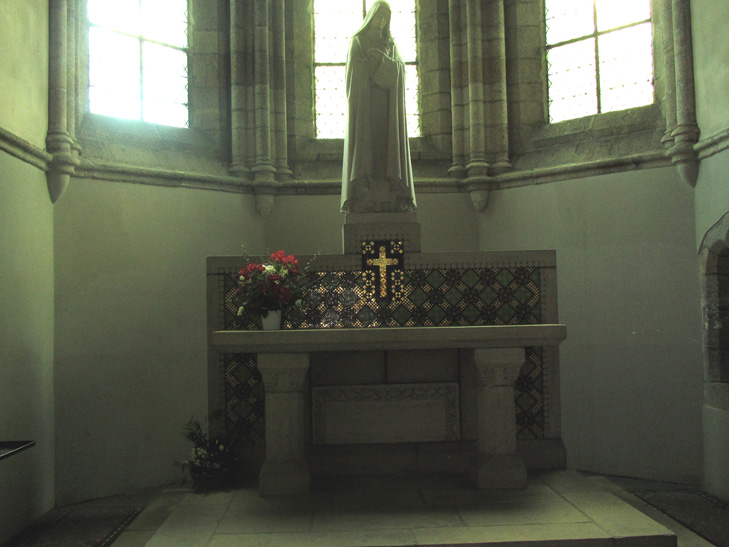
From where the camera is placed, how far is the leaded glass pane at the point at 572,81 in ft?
30.1

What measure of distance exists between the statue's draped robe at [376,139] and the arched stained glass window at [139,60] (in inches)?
143

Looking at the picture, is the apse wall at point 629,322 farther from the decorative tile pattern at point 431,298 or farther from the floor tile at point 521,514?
the floor tile at point 521,514

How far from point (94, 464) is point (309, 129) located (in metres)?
4.95

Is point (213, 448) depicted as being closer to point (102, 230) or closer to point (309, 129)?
→ point (102, 230)

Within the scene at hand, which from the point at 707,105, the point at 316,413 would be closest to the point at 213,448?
the point at 316,413

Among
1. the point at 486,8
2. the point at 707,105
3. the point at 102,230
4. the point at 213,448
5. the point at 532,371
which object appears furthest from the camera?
the point at 486,8

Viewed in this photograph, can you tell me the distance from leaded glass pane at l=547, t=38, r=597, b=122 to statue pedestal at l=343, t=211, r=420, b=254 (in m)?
3.97

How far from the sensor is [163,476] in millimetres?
8141

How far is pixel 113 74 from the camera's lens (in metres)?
8.73

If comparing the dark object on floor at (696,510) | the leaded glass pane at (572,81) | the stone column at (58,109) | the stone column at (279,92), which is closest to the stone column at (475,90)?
the leaded glass pane at (572,81)

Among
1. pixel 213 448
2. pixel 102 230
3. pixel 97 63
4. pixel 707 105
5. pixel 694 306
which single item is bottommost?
pixel 213 448

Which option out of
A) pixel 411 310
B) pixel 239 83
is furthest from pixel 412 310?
pixel 239 83

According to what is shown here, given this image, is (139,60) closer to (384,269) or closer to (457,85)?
(457,85)

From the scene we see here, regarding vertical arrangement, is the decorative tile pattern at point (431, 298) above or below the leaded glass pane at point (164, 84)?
below
